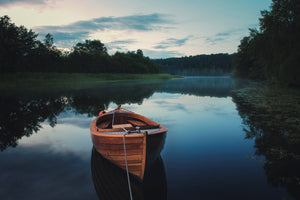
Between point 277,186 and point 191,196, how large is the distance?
200 cm

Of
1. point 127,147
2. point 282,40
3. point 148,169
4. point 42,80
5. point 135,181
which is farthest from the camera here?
point 42,80

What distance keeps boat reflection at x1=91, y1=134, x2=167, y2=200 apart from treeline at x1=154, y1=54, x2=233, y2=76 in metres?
158

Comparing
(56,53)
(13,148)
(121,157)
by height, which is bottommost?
(13,148)

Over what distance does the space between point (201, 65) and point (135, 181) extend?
175m

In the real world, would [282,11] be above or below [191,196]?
above

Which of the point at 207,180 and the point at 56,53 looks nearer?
the point at 207,180

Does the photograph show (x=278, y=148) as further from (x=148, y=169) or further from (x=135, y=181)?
(x=135, y=181)

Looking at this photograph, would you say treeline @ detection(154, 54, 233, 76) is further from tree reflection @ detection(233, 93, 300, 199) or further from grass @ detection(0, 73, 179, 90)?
tree reflection @ detection(233, 93, 300, 199)

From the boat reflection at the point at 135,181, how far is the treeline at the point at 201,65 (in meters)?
158

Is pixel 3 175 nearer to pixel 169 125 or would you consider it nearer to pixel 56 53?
pixel 169 125

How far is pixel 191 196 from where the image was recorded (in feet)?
14.7

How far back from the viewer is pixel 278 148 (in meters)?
6.75

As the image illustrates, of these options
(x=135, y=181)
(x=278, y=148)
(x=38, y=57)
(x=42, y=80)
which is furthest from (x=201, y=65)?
(x=135, y=181)

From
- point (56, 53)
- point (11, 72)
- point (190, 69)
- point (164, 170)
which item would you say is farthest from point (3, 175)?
point (190, 69)
